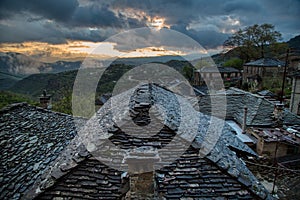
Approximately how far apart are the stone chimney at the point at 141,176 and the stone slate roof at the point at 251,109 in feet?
32.7

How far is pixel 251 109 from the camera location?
12797mm

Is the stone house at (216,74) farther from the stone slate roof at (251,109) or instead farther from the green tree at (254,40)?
the stone slate roof at (251,109)

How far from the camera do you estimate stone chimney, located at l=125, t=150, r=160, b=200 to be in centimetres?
308

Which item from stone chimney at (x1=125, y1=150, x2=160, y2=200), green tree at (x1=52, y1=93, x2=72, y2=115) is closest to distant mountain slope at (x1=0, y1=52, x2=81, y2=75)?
green tree at (x1=52, y1=93, x2=72, y2=115)

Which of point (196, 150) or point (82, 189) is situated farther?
point (196, 150)

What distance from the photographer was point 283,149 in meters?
9.76

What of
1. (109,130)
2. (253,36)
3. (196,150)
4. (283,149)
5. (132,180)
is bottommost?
(283,149)

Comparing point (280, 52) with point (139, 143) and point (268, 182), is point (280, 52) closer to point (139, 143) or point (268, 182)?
point (268, 182)

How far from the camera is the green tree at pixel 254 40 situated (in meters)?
39.3

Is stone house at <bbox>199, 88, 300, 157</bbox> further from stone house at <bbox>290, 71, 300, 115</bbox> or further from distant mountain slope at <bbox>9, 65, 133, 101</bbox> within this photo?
distant mountain slope at <bbox>9, 65, 133, 101</bbox>

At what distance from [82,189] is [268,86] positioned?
33.5 metres

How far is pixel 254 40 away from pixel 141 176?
1830 inches

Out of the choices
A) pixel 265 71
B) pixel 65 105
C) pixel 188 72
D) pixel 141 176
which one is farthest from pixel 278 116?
pixel 188 72

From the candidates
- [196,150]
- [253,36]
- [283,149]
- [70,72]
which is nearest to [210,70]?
[253,36]
